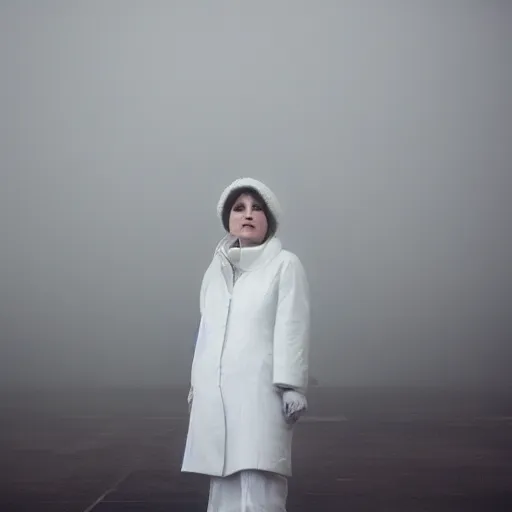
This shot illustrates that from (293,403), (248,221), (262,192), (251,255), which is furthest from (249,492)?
(262,192)

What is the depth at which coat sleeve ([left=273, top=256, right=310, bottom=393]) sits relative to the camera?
3.19 m

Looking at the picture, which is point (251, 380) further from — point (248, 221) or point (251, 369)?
point (248, 221)

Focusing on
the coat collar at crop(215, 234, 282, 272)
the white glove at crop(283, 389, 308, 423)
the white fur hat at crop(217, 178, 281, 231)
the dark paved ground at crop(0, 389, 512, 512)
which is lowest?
the dark paved ground at crop(0, 389, 512, 512)

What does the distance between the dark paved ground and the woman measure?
163 centimetres

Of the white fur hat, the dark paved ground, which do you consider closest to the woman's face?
the white fur hat

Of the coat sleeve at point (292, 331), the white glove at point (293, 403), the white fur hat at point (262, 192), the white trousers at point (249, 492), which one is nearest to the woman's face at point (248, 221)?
the white fur hat at point (262, 192)

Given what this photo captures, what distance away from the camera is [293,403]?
3184mm

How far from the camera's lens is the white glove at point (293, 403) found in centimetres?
318

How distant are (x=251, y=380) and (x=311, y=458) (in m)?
3.33

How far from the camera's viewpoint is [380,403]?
10789 mm

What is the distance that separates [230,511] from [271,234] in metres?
1.20

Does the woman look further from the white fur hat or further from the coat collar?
the white fur hat

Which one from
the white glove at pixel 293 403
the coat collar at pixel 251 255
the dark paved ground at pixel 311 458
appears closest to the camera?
the white glove at pixel 293 403

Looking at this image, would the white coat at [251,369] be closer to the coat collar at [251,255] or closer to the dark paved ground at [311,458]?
the coat collar at [251,255]
